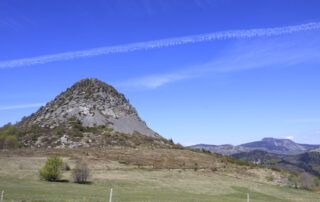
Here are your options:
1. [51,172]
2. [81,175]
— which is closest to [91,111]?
[51,172]

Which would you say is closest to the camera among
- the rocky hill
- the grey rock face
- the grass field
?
the grass field

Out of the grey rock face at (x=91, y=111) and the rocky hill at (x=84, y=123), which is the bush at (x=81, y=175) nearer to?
the rocky hill at (x=84, y=123)

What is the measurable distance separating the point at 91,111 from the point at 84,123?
11185 mm

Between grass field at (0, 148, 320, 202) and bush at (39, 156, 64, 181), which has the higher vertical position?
bush at (39, 156, 64, 181)

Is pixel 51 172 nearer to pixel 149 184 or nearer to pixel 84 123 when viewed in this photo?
pixel 149 184

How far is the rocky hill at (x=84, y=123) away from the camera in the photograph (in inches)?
4252

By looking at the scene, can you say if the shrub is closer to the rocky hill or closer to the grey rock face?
the rocky hill

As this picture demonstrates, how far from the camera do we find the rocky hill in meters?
108

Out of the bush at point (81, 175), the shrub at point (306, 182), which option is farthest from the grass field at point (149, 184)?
the shrub at point (306, 182)

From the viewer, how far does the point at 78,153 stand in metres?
86.1

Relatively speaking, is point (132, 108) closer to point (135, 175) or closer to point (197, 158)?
point (197, 158)

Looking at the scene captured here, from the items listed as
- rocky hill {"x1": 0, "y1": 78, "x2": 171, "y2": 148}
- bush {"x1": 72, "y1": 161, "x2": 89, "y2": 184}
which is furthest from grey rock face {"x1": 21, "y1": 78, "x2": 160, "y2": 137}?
bush {"x1": 72, "y1": 161, "x2": 89, "y2": 184}

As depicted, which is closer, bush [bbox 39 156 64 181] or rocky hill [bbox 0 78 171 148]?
bush [bbox 39 156 64 181]

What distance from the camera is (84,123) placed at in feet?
417
